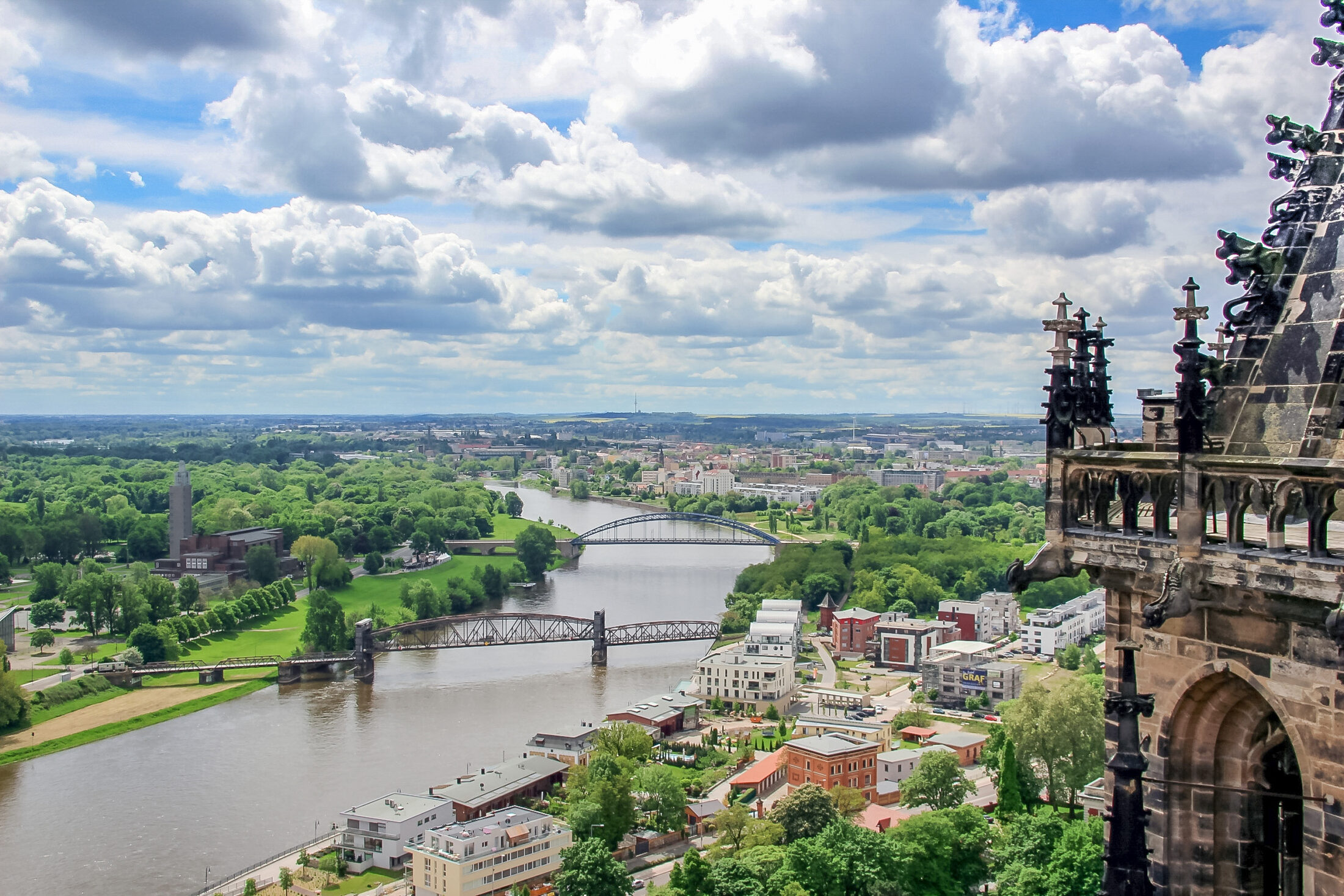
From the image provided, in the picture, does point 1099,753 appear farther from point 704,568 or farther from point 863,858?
point 704,568

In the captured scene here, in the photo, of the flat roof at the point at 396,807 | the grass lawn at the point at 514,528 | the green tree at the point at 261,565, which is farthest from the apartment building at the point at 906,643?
the green tree at the point at 261,565

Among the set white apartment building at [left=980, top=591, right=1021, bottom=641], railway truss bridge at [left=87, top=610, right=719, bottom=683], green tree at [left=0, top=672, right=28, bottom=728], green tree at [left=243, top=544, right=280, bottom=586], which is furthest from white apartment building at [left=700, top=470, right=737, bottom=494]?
green tree at [left=0, top=672, right=28, bottom=728]

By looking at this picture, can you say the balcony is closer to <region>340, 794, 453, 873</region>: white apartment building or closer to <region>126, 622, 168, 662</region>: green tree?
<region>340, 794, 453, 873</region>: white apartment building

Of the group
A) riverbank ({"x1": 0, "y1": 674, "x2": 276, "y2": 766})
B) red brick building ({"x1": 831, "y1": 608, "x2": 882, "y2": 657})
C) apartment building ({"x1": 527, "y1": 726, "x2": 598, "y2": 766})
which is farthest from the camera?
red brick building ({"x1": 831, "y1": 608, "x2": 882, "y2": 657})

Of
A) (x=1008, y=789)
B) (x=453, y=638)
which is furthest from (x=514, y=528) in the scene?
(x=1008, y=789)

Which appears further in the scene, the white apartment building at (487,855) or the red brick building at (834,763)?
the red brick building at (834,763)

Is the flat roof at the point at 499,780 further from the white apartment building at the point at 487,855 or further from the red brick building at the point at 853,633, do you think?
the red brick building at the point at 853,633
